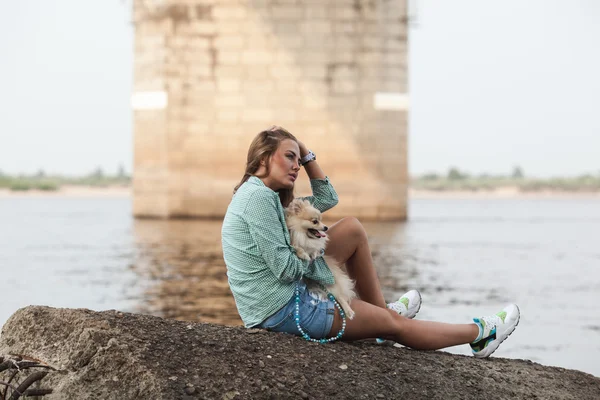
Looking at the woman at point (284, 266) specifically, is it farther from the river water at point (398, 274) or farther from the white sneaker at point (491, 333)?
the river water at point (398, 274)

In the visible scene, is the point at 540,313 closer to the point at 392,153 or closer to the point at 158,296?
the point at 158,296

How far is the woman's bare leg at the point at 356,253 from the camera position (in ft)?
14.1

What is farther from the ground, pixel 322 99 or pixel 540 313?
pixel 322 99

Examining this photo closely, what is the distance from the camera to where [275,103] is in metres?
21.2

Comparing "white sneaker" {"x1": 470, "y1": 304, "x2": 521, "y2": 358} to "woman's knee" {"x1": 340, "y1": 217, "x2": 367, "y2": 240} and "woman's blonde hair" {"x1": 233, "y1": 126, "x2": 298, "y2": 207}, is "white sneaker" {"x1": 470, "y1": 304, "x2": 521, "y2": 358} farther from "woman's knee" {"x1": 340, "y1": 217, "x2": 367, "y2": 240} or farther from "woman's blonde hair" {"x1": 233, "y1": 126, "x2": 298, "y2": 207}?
"woman's blonde hair" {"x1": 233, "y1": 126, "x2": 298, "y2": 207}

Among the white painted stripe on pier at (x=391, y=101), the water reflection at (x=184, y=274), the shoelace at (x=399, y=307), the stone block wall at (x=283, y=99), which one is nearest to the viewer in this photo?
the shoelace at (x=399, y=307)

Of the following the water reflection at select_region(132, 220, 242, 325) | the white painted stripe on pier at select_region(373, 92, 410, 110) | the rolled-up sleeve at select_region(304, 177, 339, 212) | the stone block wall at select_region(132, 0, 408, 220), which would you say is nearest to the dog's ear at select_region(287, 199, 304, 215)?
the rolled-up sleeve at select_region(304, 177, 339, 212)

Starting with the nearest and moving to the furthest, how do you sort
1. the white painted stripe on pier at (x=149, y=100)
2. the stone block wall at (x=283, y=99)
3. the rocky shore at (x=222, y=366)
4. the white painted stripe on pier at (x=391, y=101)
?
the rocky shore at (x=222, y=366), the stone block wall at (x=283, y=99), the white painted stripe on pier at (x=391, y=101), the white painted stripe on pier at (x=149, y=100)

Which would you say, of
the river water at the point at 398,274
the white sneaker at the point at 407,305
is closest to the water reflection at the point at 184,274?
the river water at the point at 398,274

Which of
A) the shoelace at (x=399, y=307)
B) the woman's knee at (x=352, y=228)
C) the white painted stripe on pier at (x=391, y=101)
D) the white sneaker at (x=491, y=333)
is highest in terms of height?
the white painted stripe on pier at (x=391, y=101)

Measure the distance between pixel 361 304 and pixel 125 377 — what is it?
1207 millimetres

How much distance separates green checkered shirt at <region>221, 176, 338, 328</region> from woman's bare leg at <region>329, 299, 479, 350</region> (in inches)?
9.6

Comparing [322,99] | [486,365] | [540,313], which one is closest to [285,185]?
[486,365]

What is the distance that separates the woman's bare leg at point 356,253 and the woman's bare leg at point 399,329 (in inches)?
4.5
